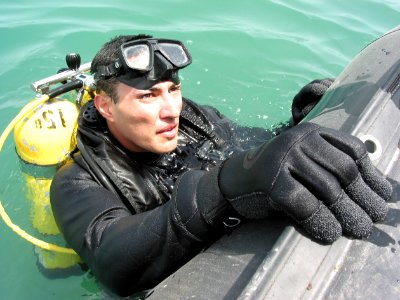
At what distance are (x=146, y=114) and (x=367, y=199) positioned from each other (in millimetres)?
1299

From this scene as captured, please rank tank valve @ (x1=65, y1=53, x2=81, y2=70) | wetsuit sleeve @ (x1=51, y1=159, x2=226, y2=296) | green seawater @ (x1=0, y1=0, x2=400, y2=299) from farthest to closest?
1. green seawater @ (x1=0, y1=0, x2=400, y2=299)
2. tank valve @ (x1=65, y1=53, x2=81, y2=70)
3. wetsuit sleeve @ (x1=51, y1=159, x2=226, y2=296)

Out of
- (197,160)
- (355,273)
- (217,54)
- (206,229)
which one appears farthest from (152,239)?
(217,54)

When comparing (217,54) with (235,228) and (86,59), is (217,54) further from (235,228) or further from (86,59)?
(235,228)

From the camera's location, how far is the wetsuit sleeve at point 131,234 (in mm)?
1498

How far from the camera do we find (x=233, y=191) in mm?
1345

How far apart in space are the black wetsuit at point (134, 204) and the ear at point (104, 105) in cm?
8

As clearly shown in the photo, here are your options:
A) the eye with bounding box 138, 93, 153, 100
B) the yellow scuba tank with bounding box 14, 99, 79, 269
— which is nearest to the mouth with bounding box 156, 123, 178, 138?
the eye with bounding box 138, 93, 153, 100

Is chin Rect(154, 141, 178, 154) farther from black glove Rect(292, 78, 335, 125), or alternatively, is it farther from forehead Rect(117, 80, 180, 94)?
black glove Rect(292, 78, 335, 125)

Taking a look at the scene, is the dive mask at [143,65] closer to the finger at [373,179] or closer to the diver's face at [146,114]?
the diver's face at [146,114]

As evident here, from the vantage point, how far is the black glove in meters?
2.67

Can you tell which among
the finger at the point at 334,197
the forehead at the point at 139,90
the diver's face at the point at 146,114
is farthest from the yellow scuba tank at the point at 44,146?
the finger at the point at 334,197

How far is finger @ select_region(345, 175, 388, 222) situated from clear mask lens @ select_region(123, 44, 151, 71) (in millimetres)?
1331

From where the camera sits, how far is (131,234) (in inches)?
63.3

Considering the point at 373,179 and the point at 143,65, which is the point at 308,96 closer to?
the point at 143,65
